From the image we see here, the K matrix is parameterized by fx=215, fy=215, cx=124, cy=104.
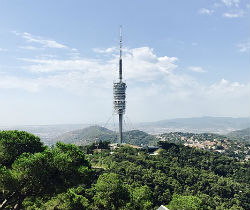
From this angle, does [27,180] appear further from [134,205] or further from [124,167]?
[124,167]

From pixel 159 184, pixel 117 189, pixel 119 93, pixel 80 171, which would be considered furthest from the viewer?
pixel 119 93

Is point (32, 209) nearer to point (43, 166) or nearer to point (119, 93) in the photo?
point (43, 166)

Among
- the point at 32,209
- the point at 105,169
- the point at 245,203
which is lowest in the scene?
the point at 245,203

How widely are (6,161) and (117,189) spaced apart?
47.9 ft

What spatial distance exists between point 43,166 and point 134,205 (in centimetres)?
1584

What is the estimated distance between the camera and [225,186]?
223 feet

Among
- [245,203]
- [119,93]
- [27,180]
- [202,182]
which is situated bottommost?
[245,203]

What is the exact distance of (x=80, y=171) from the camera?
2198cm

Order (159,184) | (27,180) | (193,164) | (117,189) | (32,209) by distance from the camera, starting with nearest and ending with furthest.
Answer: (27,180), (32,209), (117,189), (159,184), (193,164)

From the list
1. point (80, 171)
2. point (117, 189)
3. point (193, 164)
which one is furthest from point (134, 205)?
point (193, 164)

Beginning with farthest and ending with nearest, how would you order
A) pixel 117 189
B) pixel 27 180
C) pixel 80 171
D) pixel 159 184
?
pixel 159 184 < pixel 117 189 < pixel 80 171 < pixel 27 180

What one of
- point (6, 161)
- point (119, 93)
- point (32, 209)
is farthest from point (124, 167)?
point (119, 93)

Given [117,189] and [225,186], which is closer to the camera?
[117,189]

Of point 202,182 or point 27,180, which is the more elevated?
point 27,180
